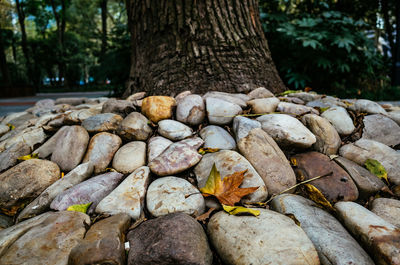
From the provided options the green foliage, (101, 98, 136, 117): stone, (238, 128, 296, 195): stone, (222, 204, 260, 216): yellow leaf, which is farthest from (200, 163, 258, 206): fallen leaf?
the green foliage

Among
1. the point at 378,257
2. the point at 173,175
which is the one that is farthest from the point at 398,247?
the point at 173,175

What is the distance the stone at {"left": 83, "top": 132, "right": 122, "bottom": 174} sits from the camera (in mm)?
1580

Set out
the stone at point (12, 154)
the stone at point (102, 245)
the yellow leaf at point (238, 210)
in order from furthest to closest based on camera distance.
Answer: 1. the stone at point (12, 154)
2. the yellow leaf at point (238, 210)
3. the stone at point (102, 245)

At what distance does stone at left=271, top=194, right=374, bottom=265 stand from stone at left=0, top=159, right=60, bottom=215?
4.46ft

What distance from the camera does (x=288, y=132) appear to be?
1558 millimetres

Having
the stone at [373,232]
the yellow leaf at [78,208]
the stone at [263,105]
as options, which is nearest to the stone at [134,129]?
the yellow leaf at [78,208]

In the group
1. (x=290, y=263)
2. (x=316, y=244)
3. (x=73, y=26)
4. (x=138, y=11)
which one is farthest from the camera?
(x=73, y=26)

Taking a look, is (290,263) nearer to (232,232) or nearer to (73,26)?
(232,232)

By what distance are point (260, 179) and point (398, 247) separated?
24.3 inches

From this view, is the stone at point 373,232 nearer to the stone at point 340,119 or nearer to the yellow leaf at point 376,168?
the yellow leaf at point 376,168

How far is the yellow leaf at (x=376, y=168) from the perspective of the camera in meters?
1.45

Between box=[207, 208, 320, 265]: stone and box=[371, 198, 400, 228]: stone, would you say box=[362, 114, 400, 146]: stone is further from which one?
box=[207, 208, 320, 265]: stone

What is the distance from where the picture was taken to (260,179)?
1.32 metres

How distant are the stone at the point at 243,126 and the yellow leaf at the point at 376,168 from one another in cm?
72
